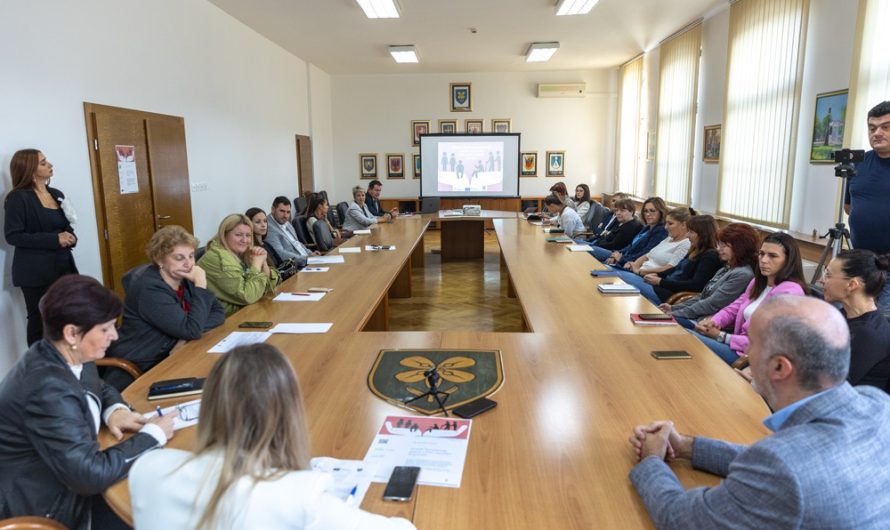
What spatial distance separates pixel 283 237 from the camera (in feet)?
18.4

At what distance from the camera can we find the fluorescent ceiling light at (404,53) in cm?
875

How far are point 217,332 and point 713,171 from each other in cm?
665

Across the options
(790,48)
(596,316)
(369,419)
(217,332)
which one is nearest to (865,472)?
(369,419)

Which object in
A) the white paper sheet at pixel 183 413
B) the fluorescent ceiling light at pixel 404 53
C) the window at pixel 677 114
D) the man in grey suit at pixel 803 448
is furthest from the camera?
the fluorescent ceiling light at pixel 404 53

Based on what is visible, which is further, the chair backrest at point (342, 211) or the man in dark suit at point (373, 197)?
the man in dark suit at point (373, 197)

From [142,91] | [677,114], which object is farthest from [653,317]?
[677,114]

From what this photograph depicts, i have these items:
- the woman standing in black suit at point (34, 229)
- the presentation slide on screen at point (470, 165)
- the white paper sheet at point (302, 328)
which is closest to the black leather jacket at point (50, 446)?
the white paper sheet at point (302, 328)

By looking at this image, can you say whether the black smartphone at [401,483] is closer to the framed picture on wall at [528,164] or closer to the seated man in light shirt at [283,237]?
the seated man in light shirt at [283,237]

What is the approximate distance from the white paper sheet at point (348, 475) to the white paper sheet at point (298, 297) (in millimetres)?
1893

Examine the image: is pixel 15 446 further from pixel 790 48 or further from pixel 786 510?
pixel 790 48

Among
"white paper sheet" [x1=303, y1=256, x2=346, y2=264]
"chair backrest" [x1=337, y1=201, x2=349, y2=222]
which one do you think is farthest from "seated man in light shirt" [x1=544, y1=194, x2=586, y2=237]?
"chair backrest" [x1=337, y1=201, x2=349, y2=222]

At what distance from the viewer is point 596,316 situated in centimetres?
294

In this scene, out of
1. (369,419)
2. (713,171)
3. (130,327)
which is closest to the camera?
(369,419)

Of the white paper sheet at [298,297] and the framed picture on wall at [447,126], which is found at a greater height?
the framed picture on wall at [447,126]
